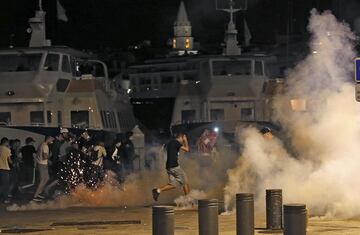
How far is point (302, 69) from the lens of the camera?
24172mm

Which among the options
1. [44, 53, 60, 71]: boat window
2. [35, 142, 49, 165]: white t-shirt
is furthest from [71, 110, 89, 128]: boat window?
[35, 142, 49, 165]: white t-shirt

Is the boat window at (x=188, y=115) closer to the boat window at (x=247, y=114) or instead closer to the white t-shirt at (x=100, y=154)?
the boat window at (x=247, y=114)

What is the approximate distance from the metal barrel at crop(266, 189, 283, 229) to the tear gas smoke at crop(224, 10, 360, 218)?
234 centimetres

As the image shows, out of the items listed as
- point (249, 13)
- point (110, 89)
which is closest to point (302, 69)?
point (110, 89)

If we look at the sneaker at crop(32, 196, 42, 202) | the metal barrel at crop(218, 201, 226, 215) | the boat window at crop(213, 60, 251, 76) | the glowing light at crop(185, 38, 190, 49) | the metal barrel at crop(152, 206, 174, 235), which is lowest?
the sneaker at crop(32, 196, 42, 202)

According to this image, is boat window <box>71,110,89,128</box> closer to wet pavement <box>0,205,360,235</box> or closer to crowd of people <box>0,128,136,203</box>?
crowd of people <box>0,128,136,203</box>

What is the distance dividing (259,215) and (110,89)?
75.8ft

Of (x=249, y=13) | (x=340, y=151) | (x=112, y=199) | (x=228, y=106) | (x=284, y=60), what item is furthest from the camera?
(x=249, y=13)

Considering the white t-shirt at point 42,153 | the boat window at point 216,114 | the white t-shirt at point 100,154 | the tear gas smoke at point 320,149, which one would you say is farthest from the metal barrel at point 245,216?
the boat window at point 216,114

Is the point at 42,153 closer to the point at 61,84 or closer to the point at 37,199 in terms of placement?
the point at 37,199

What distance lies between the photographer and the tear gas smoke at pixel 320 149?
18.8 m

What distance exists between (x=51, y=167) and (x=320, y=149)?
7257mm

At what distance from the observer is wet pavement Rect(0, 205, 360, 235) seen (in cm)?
1642

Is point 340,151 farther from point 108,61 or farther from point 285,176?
point 108,61
